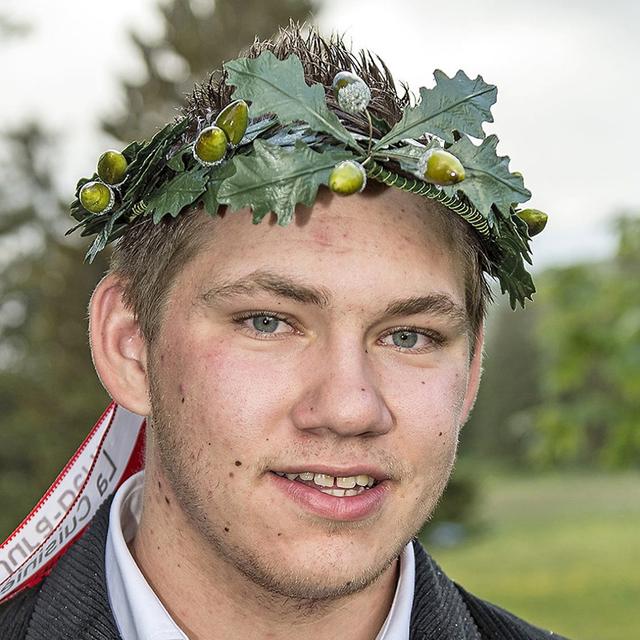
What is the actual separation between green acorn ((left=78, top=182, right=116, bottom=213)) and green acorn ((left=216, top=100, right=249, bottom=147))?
0.37 m

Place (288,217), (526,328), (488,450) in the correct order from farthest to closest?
(488,450), (526,328), (288,217)

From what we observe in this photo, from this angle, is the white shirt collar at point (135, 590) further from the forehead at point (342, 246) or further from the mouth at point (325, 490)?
the forehead at point (342, 246)

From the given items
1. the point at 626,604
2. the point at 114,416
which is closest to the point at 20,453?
the point at 626,604

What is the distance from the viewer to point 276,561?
244 cm

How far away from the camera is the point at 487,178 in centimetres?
260

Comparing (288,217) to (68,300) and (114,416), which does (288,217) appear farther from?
(68,300)

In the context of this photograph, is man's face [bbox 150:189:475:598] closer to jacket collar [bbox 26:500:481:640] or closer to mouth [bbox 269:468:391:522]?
mouth [bbox 269:468:391:522]

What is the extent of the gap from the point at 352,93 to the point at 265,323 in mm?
555

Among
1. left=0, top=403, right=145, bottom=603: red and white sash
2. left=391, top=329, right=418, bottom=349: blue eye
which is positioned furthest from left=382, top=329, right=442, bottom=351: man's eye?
left=0, top=403, right=145, bottom=603: red and white sash

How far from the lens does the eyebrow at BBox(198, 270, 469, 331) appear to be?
241 cm

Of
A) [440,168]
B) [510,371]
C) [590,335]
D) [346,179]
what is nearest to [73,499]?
[346,179]

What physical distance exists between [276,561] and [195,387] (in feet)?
1.35

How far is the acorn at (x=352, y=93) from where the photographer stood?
2549mm

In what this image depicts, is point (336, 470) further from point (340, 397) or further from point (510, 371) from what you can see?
point (510, 371)
